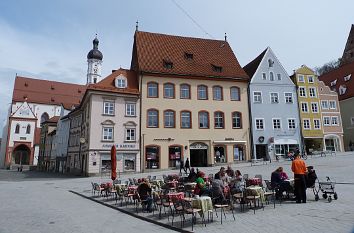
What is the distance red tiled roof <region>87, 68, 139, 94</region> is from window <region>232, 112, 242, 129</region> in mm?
12688

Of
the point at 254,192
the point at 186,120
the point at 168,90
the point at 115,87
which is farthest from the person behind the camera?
the point at 186,120

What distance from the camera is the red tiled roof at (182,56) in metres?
37.3

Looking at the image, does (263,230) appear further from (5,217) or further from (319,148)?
(319,148)

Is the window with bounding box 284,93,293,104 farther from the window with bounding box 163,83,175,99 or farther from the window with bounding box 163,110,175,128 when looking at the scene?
the window with bounding box 163,110,175,128

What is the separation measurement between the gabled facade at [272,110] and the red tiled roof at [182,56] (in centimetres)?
296

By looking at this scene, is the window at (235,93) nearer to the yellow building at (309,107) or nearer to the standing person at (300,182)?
the yellow building at (309,107)

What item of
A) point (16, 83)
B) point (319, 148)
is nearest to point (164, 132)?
point (319, 148)

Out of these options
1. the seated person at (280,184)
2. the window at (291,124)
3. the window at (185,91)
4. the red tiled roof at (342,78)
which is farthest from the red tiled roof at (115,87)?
the red tiled roof at (342,78)

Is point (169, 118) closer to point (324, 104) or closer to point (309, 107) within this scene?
point (309, 107)

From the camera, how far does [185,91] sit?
1476 inches

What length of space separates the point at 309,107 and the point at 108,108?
27.7 meters

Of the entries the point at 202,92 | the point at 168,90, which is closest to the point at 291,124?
the point at 202,92

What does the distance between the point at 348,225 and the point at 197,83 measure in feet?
101

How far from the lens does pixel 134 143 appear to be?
34.3m
